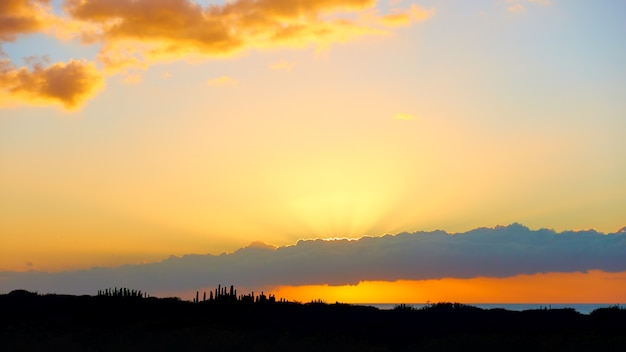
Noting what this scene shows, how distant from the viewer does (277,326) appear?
56969mm

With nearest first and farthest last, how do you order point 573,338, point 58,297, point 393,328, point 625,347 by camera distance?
point 625,347 → point 573,338 → point 393,328 → point 58,297

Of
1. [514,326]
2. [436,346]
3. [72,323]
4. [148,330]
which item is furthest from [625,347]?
[72,323]

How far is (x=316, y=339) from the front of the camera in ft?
151

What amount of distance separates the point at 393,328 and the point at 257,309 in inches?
524

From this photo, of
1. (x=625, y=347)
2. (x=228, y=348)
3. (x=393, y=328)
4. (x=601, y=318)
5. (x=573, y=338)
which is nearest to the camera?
(x=228, y=348)

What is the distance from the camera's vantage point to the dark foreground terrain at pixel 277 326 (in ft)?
139

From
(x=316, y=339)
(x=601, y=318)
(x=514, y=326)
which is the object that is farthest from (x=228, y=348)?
(x=601, y=318)

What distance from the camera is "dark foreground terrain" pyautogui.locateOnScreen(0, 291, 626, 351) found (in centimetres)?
4238

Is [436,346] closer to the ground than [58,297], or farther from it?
closer to the ground

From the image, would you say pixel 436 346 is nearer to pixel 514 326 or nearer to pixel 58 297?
pixel 514 326

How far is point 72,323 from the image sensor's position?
183ft

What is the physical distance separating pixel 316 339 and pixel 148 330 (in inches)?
473

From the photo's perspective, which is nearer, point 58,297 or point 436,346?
point 436,346

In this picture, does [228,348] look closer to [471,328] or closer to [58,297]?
[471,328]
